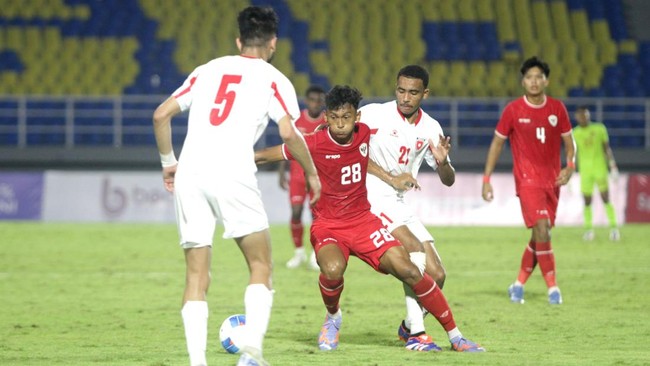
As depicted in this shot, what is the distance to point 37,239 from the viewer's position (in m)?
20.3

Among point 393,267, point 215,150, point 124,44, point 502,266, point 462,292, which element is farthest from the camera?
point 124,44

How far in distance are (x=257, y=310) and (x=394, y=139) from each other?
2.69 m

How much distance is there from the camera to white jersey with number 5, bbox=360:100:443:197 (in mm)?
8703

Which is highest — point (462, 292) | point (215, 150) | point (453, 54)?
point (453, 54)

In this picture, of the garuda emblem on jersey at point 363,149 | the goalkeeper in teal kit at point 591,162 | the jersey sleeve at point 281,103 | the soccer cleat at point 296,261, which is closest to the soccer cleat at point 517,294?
the garuda emblem on jersey at point 363,149

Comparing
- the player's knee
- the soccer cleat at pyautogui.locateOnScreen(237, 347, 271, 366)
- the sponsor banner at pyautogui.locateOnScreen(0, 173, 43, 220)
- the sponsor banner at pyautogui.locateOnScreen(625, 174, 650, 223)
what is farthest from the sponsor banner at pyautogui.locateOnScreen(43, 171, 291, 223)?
the soccer cleat at pyautogui.locateOnScreen(237, 347, 271, 366)

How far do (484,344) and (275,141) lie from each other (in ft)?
65.0

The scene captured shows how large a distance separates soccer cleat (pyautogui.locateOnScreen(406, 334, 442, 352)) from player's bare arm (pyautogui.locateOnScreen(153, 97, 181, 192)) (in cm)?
232

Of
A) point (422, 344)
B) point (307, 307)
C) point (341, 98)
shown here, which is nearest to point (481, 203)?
point (307, 307)

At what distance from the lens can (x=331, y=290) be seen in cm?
806

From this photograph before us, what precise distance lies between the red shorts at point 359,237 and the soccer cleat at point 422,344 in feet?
1.96

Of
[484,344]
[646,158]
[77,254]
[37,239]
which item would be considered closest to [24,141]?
[37,239]

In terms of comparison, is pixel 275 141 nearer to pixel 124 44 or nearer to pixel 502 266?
pixel 124 44

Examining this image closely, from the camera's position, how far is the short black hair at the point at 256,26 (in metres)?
6.46
